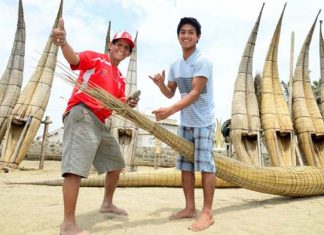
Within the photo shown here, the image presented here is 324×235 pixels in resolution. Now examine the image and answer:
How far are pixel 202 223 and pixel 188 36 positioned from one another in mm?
1669

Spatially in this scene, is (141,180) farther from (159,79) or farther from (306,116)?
(306,116)

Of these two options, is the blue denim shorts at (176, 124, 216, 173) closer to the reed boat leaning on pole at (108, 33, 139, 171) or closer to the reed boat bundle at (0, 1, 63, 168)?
the reed boat bundle at (0, 1, 63, 168)

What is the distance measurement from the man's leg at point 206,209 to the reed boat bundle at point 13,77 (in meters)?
7.00

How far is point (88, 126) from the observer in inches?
102

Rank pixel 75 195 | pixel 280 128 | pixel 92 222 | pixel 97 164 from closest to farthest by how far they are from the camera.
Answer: pixel 75 195
pixel 92 222
pixel 97 164
pixel 280 128

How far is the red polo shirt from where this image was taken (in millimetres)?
2643

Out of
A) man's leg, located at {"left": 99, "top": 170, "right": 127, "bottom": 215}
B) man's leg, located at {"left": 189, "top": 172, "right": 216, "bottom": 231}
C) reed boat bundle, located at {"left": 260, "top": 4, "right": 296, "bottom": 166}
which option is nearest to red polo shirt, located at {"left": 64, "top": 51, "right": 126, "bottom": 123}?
man's leg, located at {"left": 99, "top": 170, "right": 127, "bottom": 215}

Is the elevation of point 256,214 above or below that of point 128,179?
below

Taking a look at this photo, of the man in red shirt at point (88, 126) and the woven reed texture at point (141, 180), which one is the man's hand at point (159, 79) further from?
the woven reed texture at point (141, 180)

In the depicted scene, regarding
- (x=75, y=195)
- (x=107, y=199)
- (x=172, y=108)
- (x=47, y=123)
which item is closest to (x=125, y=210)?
(x=107, y=199)

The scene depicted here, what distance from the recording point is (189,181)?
3041 mm

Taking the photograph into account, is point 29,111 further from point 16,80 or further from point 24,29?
point 24,29

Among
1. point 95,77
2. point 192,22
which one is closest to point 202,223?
point 95,77

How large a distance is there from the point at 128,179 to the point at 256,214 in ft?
7.06
